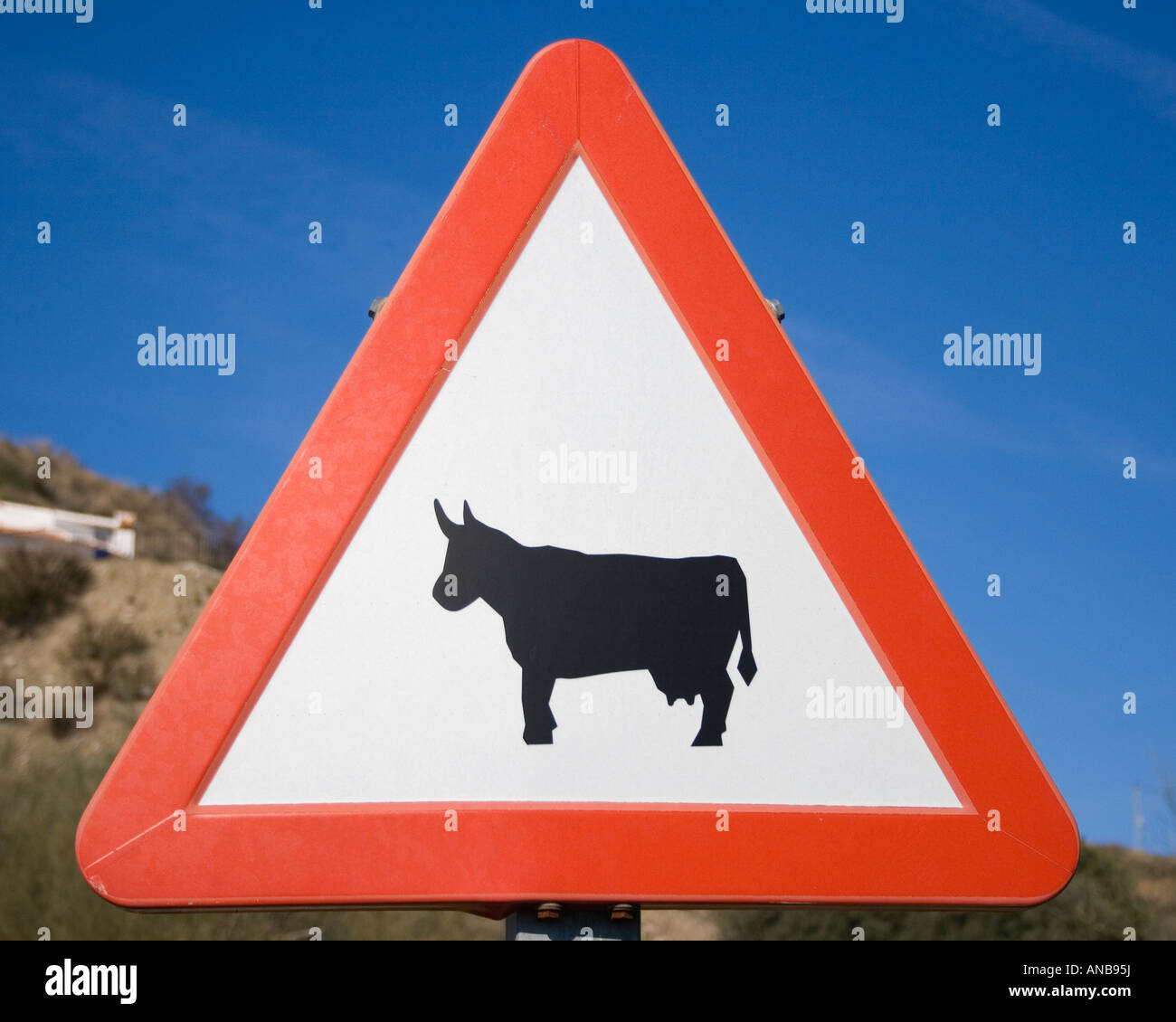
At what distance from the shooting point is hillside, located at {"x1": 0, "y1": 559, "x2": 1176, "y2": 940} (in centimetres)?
851

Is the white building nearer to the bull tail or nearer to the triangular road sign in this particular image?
the triangular road sign

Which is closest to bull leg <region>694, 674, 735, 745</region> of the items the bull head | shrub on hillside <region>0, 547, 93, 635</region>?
the bull head

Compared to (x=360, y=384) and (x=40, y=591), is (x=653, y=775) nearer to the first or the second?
(x=360, y=384)

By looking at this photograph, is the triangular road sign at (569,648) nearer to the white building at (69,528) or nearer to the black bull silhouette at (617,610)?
the black bull silhouette at (617,610)

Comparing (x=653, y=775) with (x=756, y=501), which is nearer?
(x=653, y=775)

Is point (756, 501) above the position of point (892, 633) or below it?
above

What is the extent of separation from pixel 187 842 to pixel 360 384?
0.95m

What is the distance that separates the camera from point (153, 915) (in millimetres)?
6301

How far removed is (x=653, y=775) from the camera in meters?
2.23

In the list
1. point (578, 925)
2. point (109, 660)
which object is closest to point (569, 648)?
point (578, 925)

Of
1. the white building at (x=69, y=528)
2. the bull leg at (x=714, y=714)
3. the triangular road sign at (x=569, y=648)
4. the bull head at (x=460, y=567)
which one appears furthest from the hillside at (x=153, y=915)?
the bull leg at (x=714, y=714)

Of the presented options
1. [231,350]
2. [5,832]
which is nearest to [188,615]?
[5,832]
